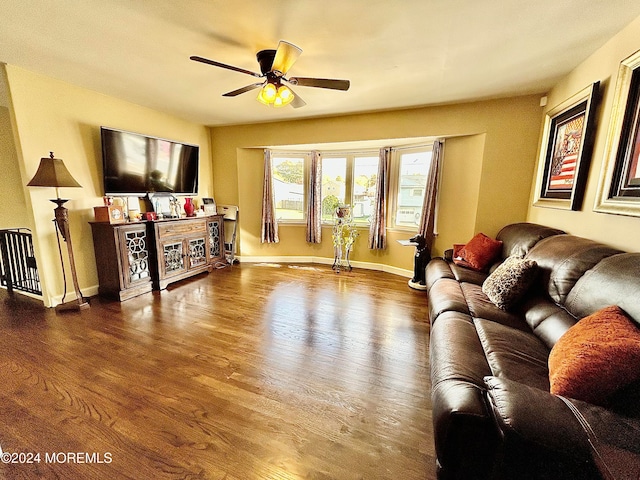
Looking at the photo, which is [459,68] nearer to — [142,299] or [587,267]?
[587,267]

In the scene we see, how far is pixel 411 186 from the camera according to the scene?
4.25 metres

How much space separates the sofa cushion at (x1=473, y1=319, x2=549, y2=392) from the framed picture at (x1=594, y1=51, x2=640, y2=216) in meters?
1.11

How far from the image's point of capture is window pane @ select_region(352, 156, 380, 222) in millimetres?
4578

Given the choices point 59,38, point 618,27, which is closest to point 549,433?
point 618,27

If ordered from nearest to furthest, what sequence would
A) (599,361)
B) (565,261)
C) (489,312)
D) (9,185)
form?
1. (599,361)
2. (565,261)
3. (489,312)
4. (9,185)

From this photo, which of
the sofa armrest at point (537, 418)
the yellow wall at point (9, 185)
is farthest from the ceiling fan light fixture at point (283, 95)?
the yellow wall at point (9, 185)

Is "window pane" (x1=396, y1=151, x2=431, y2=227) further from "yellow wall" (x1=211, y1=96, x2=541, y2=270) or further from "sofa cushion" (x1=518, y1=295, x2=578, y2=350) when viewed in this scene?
"sofa cushion" (x1=518, y1=295, x2=578, y2=350)

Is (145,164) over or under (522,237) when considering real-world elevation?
over

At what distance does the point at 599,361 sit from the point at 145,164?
462 cm

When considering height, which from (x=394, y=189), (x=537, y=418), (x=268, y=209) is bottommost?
(x=537, y=418)

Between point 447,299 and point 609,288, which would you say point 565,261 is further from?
point 447,299

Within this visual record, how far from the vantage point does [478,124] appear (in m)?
3.31

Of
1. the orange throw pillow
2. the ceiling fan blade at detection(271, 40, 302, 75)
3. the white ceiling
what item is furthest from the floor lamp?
the orange throw pillow

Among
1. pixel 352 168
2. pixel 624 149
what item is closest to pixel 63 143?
pixel 352 168
